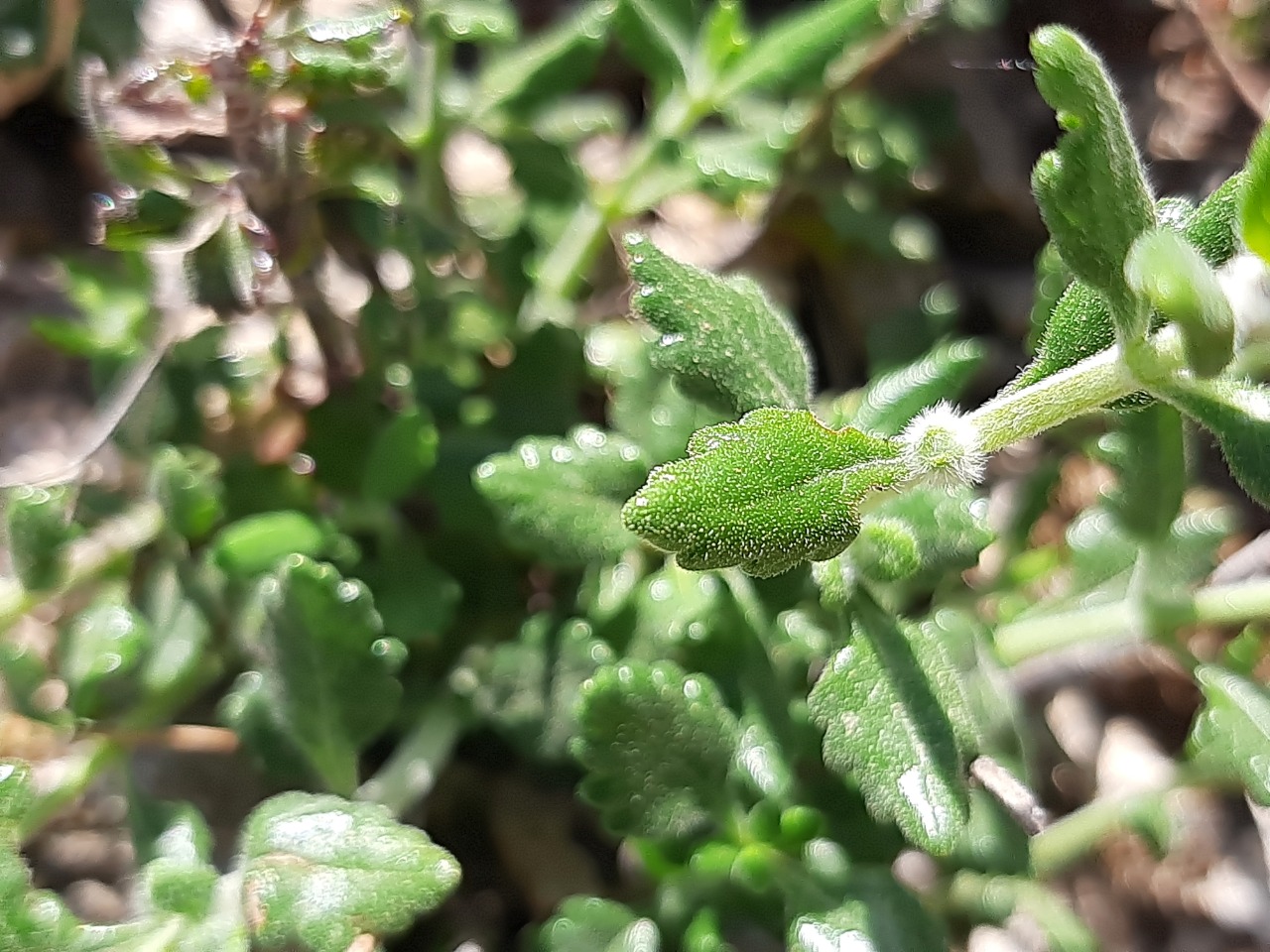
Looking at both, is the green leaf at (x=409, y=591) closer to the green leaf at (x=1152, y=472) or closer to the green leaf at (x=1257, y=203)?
the green leaf at (x=1152, y=472)

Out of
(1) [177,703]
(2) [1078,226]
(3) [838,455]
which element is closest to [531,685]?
(1) [177,703]

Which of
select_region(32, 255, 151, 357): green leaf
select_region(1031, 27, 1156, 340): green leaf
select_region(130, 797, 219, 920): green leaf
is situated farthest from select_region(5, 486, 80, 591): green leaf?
select_region(1031, 27, 1156, 340): green leaf

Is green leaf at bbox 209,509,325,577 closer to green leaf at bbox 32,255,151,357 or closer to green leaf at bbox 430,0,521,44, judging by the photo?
green leaf at bbox 32,255,151,357

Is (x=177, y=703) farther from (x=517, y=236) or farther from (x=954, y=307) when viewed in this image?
(x=954, y=307)

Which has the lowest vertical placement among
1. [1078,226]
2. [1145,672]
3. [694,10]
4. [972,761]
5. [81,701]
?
[1145,672]

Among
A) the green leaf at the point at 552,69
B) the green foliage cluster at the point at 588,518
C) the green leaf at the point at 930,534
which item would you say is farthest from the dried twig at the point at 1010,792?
the green leaf at the point at 552,69

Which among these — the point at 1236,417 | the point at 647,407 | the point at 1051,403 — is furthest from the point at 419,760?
the point at 1236,417

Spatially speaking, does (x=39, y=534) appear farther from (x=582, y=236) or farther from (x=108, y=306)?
(x=582, y=236)
